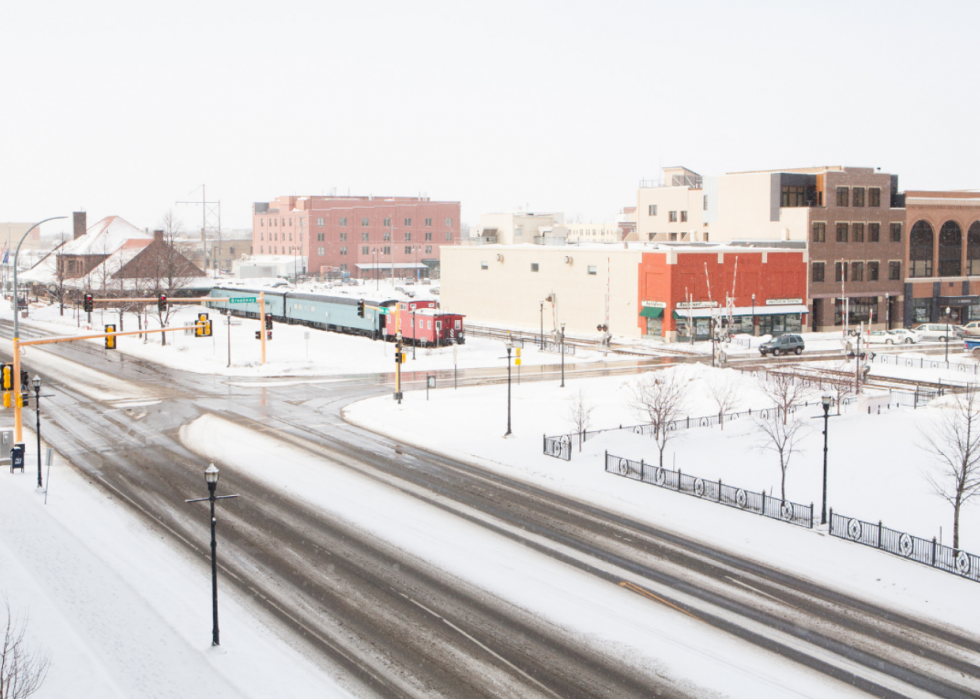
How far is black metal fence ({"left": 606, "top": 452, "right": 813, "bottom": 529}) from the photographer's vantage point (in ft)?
90.2

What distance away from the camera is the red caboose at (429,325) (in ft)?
217

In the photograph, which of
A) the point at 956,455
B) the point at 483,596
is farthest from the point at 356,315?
the point at 483,596

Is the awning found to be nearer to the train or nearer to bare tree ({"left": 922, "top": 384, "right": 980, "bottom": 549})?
the train

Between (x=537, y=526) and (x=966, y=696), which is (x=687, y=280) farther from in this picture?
(x=966, y=696)

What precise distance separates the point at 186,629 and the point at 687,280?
56709 mm

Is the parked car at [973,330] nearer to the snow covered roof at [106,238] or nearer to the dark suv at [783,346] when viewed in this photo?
the dark suv at [783,346]

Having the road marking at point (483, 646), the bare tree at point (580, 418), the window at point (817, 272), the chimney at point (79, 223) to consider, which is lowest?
the road marking at point (483, 646)

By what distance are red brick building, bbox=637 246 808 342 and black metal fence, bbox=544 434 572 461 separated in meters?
37.3

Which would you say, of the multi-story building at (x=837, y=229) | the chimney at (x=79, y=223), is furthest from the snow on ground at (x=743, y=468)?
the chimney at (x=79, y=223)

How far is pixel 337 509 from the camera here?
28062 mm

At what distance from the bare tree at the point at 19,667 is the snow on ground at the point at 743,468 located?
16154 mm

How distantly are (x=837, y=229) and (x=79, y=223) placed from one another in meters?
107

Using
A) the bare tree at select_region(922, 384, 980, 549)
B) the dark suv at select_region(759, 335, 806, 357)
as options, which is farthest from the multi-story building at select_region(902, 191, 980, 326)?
the bare tree at select_region(922, 384, 980, 549)

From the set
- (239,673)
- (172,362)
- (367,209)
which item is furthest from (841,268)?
(367,209)
